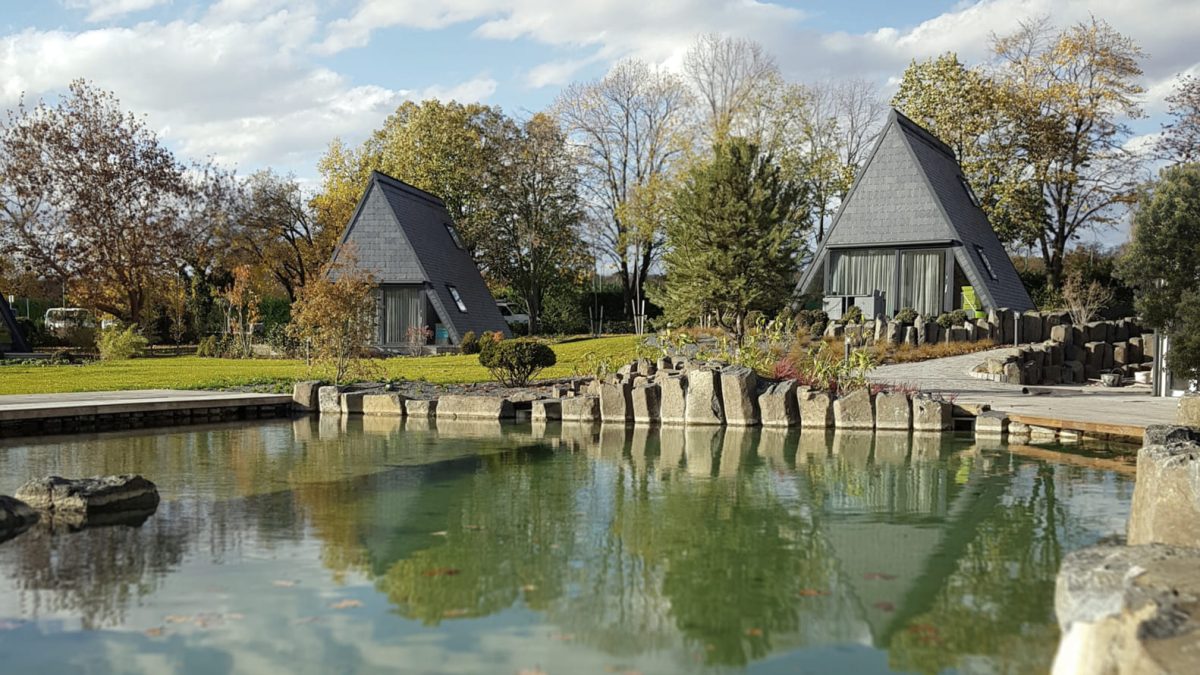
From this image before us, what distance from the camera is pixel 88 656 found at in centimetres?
484

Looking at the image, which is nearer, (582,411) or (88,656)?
(88,656)

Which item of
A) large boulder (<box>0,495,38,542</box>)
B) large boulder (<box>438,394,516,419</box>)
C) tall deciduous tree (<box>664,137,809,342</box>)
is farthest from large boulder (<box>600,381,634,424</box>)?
large boulder (<box>0,495,38,542</box>)

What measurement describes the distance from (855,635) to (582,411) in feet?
34.2

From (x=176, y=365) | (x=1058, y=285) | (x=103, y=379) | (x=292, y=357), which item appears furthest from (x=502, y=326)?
(x=1058, y=285)

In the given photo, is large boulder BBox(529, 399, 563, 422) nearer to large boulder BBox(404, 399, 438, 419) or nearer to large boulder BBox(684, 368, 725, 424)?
large boulder BBox(404, 399, 438, 419)

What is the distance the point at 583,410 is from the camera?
15.4m

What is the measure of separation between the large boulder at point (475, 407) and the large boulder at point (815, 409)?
4.74 meters

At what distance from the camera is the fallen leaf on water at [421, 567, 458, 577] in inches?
246

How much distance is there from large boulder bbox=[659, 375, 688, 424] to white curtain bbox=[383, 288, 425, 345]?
673 inches

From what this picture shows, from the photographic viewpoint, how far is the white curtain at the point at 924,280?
27.4 metres

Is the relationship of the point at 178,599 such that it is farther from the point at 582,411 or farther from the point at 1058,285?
the point at 1058,285

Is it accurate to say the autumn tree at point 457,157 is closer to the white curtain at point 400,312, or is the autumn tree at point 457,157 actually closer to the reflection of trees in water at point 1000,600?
the white curtain at point 400,312

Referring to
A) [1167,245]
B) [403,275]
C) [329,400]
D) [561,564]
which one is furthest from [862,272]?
[561,564]

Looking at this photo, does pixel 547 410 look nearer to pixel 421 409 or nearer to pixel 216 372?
pixel 421 409
